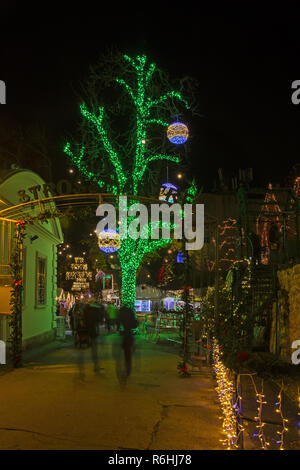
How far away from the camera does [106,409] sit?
7.18 metres

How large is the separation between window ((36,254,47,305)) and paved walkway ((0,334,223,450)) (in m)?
4.50

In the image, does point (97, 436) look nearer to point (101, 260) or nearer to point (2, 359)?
point (2, 359)

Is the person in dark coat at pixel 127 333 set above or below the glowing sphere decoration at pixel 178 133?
below

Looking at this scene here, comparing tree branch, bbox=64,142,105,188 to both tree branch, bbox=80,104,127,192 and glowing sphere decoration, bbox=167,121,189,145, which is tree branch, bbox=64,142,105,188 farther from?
glowing sphere decoration, bbox=167,121,189,145

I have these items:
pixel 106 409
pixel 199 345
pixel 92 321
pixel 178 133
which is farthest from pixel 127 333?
pixel 178 133

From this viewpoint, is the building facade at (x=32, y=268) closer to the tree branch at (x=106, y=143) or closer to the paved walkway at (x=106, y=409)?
the paved walkway at (x=106, y=409)

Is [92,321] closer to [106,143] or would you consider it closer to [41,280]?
[41,280]

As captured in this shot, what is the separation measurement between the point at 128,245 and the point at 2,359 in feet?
33.8

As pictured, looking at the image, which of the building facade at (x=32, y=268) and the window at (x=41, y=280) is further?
the window at (x=41, y=280)

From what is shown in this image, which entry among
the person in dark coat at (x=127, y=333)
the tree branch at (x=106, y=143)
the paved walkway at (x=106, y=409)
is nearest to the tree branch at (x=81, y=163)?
the tree branch at (x=106, y=143)

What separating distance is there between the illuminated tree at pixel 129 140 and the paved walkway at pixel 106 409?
10.2m

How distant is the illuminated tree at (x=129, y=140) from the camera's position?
20.9m

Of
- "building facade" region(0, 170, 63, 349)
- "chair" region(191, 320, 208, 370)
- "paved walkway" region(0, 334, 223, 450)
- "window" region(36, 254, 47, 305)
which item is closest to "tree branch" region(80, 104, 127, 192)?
"building facade" region(0, 170, 63, 349)
